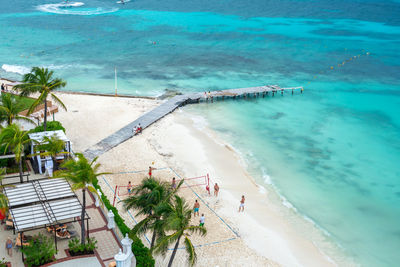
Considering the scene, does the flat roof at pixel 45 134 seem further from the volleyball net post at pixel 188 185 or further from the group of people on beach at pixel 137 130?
the group of people on beach at pixel 137 130

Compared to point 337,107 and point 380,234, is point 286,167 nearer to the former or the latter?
point 380,234

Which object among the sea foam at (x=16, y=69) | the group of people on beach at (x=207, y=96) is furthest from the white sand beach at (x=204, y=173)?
the sea foam at (x=16, y=69)

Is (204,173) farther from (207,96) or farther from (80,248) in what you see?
(207,96)

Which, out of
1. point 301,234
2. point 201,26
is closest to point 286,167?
point 301,234

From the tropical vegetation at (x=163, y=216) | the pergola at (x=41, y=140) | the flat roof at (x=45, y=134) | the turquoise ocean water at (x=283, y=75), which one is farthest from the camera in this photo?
the turquoise ocean water at (x=283, y=75)

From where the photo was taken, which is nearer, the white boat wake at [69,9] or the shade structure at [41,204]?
the shade structure at [41,204]
